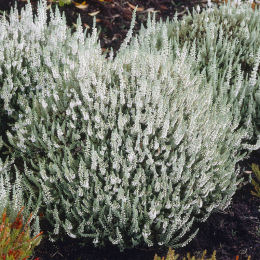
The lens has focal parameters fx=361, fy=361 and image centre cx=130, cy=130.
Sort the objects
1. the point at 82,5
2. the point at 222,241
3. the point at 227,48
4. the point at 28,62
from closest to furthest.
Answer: the point at 222,241, the point at 28,62, the point at 227,48, the point at 82,5

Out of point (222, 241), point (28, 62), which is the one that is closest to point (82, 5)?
point (28, 62)

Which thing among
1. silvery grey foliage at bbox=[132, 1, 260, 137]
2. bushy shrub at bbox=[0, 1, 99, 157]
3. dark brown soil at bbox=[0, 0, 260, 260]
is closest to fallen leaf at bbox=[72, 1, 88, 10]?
silvery grey foliage at bbox=[132, 1, 260, 137]

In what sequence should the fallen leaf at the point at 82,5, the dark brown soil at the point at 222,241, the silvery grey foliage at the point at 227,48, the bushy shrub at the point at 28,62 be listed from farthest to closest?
1. the fallen leaf at the point at 82,5
2. the silvery grey foliage at the point at 227,48
3. the bushy shrub at the point at 28,62
4. the dark brown soil at the point at 222,241

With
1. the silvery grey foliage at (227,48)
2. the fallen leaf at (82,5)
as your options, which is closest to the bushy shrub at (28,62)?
the silvery grey foliage at (227,48)

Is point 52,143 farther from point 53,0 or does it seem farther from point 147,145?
point 53,0

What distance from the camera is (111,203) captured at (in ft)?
6.76

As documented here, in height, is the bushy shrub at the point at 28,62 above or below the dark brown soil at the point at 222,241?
above

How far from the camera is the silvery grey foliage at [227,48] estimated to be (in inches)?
110

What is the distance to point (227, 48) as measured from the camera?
299 centimetres

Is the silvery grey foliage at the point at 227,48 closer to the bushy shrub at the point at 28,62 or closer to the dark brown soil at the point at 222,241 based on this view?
the dark brown soil at the point at 222,241

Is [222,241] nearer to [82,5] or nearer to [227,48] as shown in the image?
[227,48]

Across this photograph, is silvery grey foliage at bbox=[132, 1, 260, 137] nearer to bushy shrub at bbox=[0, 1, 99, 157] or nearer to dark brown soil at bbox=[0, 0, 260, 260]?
dark brown soil at bbox=[0, 0, 260, 260]

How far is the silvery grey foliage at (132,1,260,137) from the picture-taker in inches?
110

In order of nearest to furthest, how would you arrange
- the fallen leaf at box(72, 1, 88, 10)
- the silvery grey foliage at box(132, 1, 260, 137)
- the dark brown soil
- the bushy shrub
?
the dark brown soil
the bushy shrub
the silvery grey foliage at box(132, 1, 260, 137)
the fallen leaf at box(72, 1, 88, 10)
